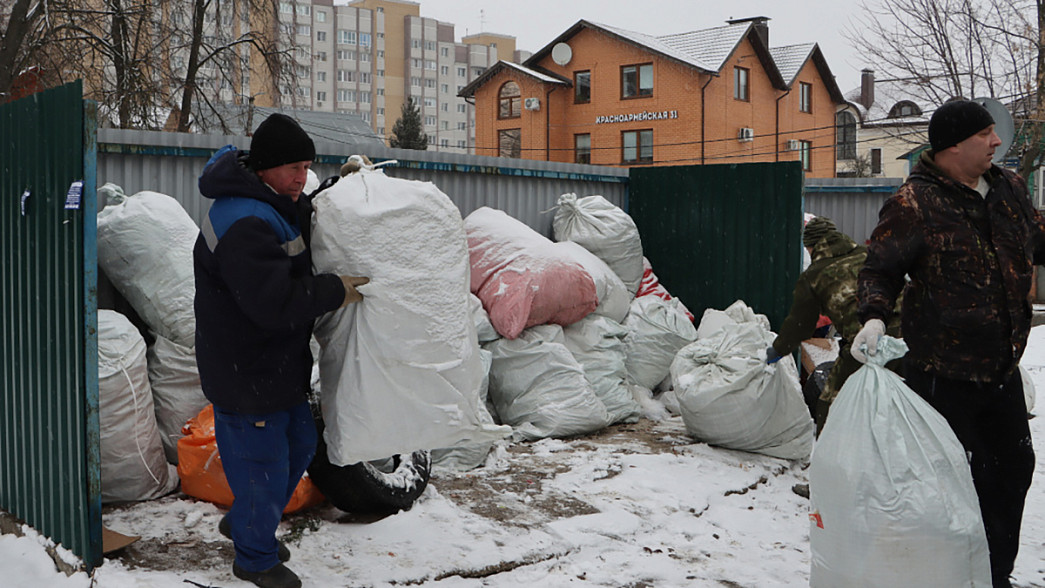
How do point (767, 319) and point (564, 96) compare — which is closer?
point (767, 319)

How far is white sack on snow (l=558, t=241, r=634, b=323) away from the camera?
6.38 m

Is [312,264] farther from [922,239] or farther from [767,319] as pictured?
[767,319]

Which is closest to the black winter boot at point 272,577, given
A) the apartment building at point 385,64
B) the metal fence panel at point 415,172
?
the metal fence panel at point 415,172

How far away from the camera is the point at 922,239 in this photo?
2.96 metres

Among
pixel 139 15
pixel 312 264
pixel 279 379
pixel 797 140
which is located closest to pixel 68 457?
pixel 279 379

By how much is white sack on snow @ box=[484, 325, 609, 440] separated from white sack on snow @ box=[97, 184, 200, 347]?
6.36 feet

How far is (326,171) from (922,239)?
398 centimetres

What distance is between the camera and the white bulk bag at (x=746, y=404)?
521 cm

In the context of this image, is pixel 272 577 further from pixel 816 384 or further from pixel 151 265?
pixel 816 384

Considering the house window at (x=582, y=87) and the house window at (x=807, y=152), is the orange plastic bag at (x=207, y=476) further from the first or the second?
the house window at (x=807, y=152)

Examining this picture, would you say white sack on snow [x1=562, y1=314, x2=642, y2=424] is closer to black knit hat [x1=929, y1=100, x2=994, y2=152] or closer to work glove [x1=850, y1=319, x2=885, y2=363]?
work glove [x1=850, y1=319, x2=885, y2=363]

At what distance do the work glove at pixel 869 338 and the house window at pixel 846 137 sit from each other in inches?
1571

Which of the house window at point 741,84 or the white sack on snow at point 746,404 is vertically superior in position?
the house window at point 741,84

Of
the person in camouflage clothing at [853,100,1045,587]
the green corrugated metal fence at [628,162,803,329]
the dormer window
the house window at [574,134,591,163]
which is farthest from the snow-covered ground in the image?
the house window at [574,134,591,163]
